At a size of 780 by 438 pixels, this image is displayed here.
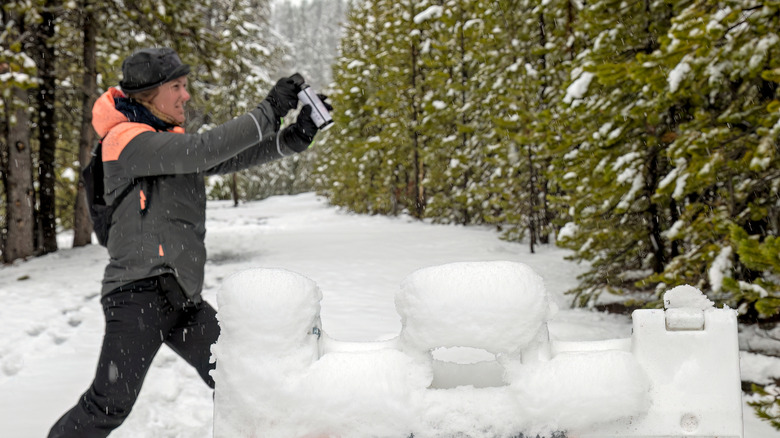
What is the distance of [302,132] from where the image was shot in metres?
2.95

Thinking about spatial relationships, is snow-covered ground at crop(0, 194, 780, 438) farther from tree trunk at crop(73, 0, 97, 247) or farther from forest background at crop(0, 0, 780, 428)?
tree trunk at crop(73, 0, 97, 247)

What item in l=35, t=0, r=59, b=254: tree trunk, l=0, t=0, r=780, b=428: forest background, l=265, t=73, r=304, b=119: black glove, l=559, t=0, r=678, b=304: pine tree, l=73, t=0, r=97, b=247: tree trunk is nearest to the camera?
l=265, t=73, r=304, b=119: black glove

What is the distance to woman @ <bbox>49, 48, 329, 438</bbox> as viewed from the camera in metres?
2.46

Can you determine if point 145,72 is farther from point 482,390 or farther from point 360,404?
point 482,390

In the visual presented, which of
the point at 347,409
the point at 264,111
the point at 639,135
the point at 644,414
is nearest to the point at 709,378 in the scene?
the point at 644,414

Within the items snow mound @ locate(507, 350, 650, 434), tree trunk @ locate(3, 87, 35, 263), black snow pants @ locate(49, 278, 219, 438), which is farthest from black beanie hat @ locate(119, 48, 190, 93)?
tree trunk @ locate(3, 87, 35, 263)

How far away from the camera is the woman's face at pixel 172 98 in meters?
2.84

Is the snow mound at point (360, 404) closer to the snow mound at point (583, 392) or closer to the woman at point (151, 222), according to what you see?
the snow mound at point (583, 392)

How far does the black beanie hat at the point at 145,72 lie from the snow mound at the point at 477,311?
2.02m

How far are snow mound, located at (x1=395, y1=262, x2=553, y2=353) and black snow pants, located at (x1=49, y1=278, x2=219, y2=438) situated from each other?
5.32ft

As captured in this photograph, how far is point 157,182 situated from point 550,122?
6.96 meters

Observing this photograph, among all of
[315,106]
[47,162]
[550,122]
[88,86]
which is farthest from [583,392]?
[47,162]

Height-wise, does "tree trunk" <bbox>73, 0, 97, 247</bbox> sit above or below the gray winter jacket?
above

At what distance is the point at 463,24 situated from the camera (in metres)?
14.6
